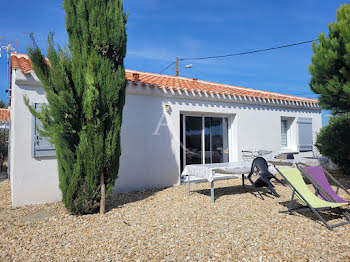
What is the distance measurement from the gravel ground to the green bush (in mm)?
5106

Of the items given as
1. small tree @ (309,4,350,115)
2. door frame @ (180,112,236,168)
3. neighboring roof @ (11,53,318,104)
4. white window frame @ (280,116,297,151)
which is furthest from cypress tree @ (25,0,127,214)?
white window frame @ (280,116,297,151)

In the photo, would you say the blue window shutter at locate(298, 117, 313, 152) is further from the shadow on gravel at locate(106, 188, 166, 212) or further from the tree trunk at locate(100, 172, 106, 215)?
the tree trunk at locate(100, 172, 106, 215)

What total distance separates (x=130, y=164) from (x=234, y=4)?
8.89 meters

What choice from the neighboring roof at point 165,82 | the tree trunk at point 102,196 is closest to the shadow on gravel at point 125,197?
the tree trunk at point 102,196

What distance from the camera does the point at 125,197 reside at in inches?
255

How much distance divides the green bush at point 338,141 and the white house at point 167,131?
1.39 metres

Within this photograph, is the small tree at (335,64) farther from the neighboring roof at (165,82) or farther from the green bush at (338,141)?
the neighboring roof at (165,82)

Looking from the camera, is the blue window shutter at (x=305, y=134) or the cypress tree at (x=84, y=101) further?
the blue window shutter at (x=305, y=134)

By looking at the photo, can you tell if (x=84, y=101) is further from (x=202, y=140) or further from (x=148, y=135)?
(x=202, y=140)

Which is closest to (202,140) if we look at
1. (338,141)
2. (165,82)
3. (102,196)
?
(165,82)

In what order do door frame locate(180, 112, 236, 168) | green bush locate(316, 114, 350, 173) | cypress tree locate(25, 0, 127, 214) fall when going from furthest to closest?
green bush locate(316, 114, 350, 173) → door frame locate(180, 112, 236, 168) → cypress tree locate(25, 0, 127, 214)

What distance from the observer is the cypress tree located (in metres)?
4.83

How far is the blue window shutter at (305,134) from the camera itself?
1133 cm

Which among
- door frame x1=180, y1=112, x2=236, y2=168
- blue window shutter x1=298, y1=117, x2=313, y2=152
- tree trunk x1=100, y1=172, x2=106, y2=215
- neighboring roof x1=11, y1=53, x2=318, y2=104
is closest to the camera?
tree trunk x1=100, y1=172, x2=106, y2=215
